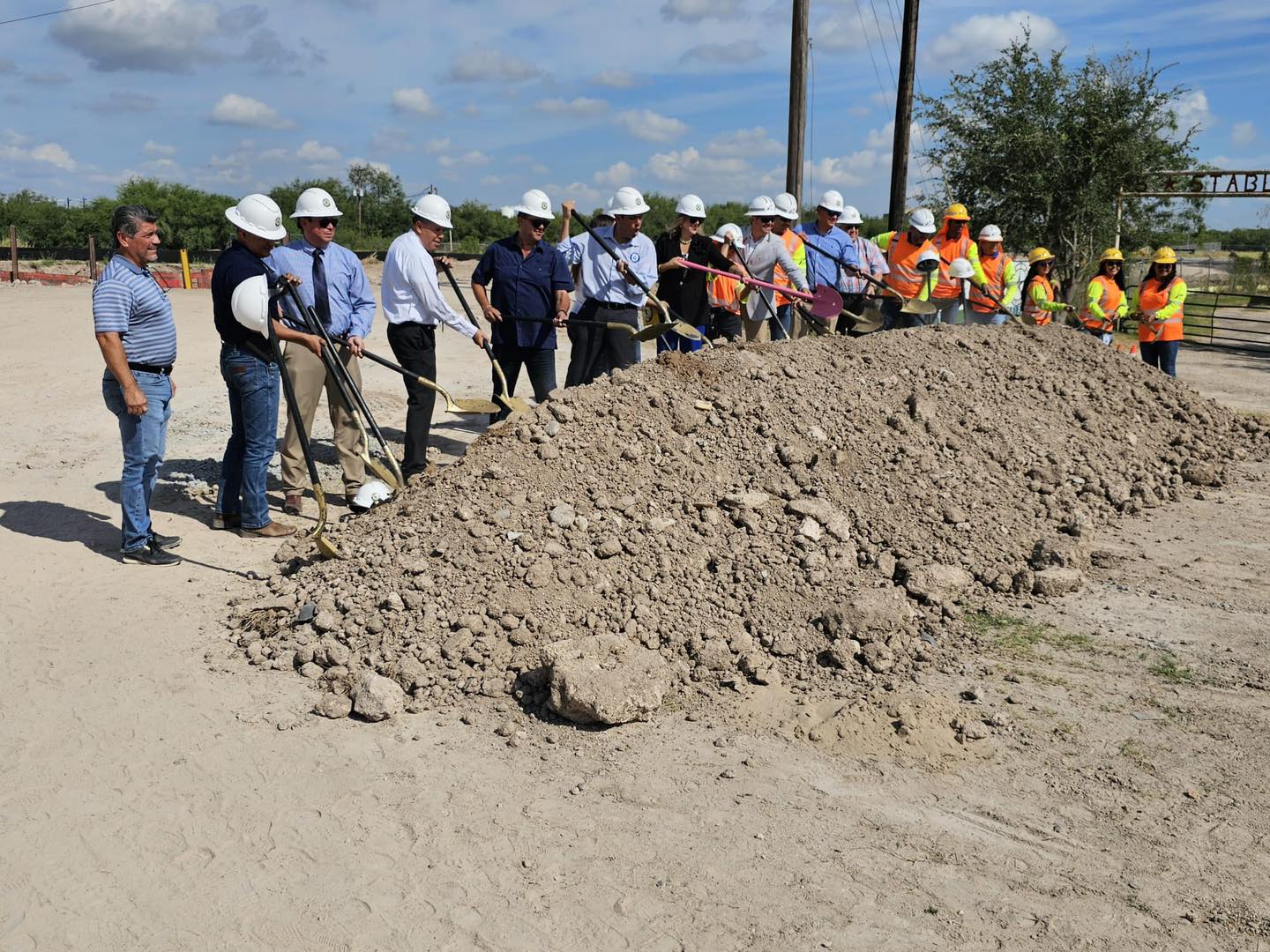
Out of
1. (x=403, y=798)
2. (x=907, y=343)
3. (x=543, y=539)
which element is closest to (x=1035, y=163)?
(x=907, y=343)

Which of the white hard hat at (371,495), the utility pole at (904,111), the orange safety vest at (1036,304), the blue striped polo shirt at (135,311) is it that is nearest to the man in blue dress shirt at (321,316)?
the blue striped polo shirt at (135,311)

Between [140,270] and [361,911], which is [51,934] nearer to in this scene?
[361,911]

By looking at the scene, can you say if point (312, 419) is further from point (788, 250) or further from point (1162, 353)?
point (1162, 353)

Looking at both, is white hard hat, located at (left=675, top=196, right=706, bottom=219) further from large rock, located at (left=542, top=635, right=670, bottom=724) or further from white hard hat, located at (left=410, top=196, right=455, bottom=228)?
large rock, located at (left=542, top=635, right=670, bottom=724)

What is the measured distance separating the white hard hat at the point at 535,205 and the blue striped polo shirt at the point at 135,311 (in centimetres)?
209

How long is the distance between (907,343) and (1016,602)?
263 centimetres

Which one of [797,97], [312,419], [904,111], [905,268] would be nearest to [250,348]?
[312,419]

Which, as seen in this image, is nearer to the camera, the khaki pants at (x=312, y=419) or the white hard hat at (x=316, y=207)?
the white hard hat at (x=316, y=207)

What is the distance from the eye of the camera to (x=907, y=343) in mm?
6867

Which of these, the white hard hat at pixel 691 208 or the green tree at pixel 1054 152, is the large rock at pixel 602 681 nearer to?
the white hard hat at pixel 691 208

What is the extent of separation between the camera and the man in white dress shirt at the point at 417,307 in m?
5.75

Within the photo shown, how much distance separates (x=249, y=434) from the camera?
5141mm

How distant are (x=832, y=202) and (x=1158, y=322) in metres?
3.01

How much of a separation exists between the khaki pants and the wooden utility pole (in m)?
7.76
